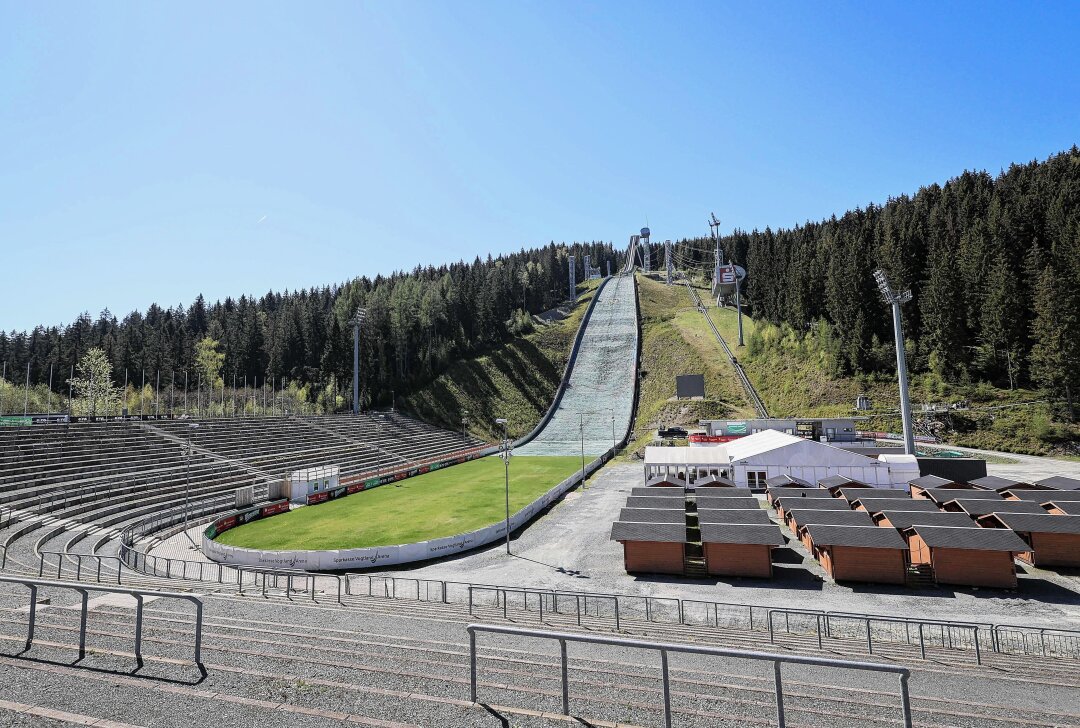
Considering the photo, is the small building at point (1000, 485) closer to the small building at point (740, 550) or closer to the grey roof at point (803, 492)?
the grey roof at point (803, 492)

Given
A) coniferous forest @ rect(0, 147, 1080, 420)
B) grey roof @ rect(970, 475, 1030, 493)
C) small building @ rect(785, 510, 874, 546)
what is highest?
coniferous forest @ rect(0, 147, 1080, 420)

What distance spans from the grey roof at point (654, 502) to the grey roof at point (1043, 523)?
1695 cm

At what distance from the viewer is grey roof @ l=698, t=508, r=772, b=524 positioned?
28.3m

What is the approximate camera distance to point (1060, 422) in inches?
2210

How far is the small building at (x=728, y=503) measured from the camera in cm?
3222

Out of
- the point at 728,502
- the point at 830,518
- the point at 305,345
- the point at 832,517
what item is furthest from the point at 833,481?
the point at 305,345

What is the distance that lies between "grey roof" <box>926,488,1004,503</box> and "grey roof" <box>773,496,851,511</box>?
25.2 ft

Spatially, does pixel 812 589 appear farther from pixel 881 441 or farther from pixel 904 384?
pixel 881 441

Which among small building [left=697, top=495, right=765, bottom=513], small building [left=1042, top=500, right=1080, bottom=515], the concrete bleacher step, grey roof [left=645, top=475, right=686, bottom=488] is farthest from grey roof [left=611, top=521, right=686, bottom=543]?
small building [left=1042, top=500, right=1080, bottom=515]

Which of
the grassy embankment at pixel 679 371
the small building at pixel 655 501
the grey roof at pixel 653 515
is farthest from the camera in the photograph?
the grassy embankment at pixel 679 371

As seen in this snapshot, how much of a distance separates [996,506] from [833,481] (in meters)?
11.6

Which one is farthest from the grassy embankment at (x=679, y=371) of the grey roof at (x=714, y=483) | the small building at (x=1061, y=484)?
the small building at (x=1061, y=484)

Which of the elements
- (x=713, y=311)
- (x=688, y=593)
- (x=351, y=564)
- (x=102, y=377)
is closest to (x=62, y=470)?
(x=351, y=564)

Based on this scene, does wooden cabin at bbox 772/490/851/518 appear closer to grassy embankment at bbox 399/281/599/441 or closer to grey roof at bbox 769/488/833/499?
grey roof at bbox 769/488/833/499
